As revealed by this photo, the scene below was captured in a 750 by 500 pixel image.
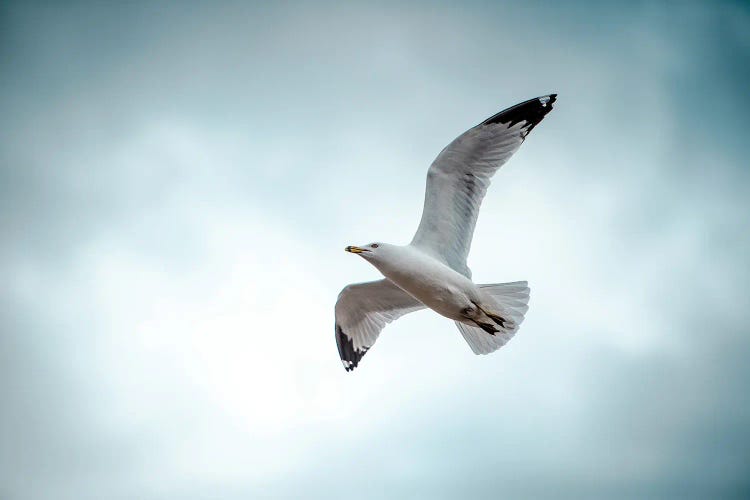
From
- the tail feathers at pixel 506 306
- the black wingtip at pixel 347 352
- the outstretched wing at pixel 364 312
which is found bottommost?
the tail feathers at pixel 506 306

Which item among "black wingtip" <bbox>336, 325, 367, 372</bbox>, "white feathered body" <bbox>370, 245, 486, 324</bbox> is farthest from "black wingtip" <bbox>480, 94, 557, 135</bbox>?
"black wingtip" <bbox>336, 325, 367, 372</bbox>

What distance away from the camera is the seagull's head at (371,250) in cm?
960

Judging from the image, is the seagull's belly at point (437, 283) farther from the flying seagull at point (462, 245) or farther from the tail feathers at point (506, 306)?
the tail feathers at point (506, 306)

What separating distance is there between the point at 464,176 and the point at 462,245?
78cm

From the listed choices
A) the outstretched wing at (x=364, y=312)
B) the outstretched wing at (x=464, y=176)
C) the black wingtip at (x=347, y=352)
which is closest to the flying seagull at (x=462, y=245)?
the outstretched wing at (x=464, y=176)

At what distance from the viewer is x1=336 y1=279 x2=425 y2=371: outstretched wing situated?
1088cm

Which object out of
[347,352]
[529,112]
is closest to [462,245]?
[529,112]

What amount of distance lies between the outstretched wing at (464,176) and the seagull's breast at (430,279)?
432 mm

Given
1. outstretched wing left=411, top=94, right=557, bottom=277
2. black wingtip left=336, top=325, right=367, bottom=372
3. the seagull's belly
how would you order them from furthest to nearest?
black wingtip left=336, top=325, right=367, bottom=372 < outstretched wing left=411, top=94, right=557, bottom=277 < the seagull's belly

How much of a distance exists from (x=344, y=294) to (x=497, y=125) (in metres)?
2.78

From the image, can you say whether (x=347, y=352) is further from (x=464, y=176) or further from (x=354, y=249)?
(x=464, y=176)

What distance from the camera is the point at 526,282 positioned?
392 inches

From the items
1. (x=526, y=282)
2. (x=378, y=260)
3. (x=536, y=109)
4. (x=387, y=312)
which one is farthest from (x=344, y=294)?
(x=536, y=109)

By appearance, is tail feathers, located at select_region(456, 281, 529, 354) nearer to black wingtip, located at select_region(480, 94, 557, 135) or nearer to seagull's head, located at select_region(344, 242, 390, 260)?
seagull's head, located at select_region(344, 242, 390, 260)
